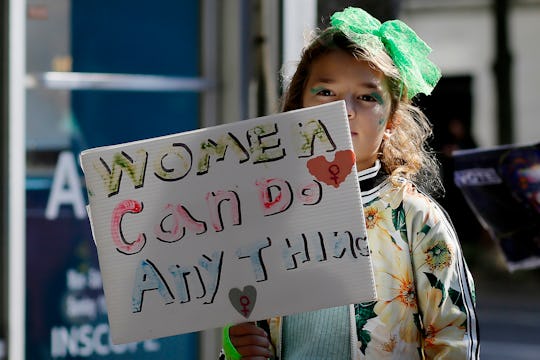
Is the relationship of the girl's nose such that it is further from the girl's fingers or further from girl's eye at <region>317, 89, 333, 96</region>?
the girl's fingers

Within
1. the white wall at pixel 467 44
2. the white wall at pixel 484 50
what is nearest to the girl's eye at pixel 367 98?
the white wall at pixel 484 50

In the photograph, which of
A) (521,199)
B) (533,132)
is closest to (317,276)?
(521,199)

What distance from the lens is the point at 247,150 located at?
250 cm

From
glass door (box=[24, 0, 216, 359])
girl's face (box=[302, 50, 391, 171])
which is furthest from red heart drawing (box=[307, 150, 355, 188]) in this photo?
glass door (box=[24, 0, 216, 359])

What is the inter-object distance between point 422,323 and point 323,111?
50cm

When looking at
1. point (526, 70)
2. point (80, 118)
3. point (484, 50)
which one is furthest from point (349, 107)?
point (484, 50)

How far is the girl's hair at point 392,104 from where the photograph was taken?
8.58ft

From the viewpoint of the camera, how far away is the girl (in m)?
2.43

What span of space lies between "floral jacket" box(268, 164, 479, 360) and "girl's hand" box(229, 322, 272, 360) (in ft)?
0.65

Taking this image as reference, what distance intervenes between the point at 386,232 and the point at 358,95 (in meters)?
0.32

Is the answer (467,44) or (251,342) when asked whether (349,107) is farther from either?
(467,44)

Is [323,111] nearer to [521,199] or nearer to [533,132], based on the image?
[521,199]

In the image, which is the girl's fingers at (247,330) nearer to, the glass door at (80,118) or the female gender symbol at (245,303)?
the female gender symbol at (245,303)

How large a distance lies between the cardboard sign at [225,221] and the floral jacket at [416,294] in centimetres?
9
